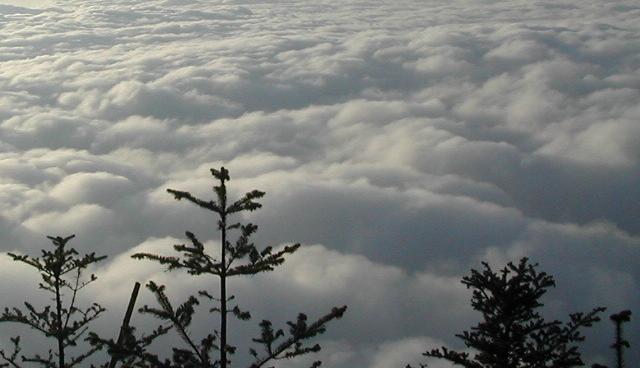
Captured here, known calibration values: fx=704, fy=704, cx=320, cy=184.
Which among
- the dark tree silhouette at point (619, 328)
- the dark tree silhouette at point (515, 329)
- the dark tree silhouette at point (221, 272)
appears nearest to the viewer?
the dark tree silhouette at point (619, 328)

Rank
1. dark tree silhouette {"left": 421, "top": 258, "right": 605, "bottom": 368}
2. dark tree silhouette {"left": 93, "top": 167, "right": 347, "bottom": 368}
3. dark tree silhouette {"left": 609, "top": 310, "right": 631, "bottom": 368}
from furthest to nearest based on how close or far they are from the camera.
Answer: dark tree silhouette {"left": 421, "top": 258, "right": 605, "bottom": 368} < dark tree silhouette {"left": 93, "top": 167, "right": 347, "bottom": 368} < dark tree silhouette {"left": 609, "top": 310, "right": 631, "bottom": 368}

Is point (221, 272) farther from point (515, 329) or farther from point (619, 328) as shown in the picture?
point (515, 329)

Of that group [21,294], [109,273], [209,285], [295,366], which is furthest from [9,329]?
[295,366]

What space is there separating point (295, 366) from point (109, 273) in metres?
59.8

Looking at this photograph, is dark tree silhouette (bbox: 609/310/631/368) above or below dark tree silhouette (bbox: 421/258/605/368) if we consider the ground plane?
below

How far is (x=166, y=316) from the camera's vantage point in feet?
40.4

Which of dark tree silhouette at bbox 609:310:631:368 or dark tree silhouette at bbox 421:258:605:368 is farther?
dark tree silhouette at bbox 421:258:605:368

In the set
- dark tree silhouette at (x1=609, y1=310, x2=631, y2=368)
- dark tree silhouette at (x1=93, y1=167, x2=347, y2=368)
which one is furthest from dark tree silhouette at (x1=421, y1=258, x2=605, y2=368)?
dark tree silhouette at (x1=93, y1=167, x2=347, y2=368)

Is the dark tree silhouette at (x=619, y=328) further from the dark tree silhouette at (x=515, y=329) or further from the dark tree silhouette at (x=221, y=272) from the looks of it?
the dark tree silhouette at (x=221, y=272)

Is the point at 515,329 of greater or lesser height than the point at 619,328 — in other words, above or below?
above

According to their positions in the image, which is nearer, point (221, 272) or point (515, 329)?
point (221, 272)

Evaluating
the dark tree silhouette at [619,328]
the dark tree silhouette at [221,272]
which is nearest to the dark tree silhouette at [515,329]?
the dark tree silhouette at [619,328]

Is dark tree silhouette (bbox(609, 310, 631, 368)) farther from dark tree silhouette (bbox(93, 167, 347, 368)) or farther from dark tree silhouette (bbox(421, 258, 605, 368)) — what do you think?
dark tree silhouette (bbox(93, 167, 347, 368))

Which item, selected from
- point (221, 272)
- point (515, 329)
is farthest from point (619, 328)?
point (221, 272)
